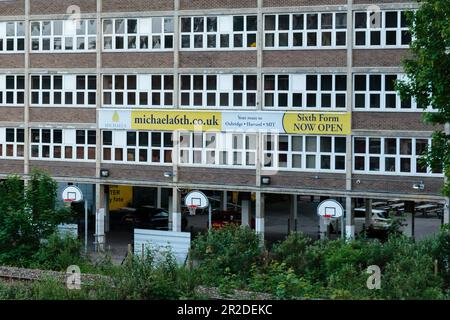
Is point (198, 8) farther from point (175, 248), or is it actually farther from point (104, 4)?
point (175, 248)

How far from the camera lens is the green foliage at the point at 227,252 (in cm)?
2667

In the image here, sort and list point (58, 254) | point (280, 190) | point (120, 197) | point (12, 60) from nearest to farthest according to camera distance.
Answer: point (58, 254) < point (280, 190) < point (12, 60) < point (120, 197)

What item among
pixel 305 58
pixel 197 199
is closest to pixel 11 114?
pixel 197 199

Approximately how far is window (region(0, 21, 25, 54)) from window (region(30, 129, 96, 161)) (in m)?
3.82

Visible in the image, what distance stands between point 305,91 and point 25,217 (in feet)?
42.9

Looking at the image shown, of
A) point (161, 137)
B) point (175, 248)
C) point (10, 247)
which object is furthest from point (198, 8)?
point (10, 247)

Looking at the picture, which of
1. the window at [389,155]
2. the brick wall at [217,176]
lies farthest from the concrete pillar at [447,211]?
the brick wall at [217,176]

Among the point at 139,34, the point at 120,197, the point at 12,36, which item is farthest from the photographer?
the point at 120,197

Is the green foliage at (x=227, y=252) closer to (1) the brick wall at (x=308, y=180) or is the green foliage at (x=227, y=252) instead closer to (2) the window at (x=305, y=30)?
(1) the brick wall at (x=308, y=180)

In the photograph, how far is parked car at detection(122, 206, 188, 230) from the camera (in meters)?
47.3

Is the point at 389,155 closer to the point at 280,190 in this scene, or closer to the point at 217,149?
the point at 280,190

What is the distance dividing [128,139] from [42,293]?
22185mm

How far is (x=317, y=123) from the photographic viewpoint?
3869 centimetres

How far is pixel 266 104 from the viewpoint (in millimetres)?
39750
